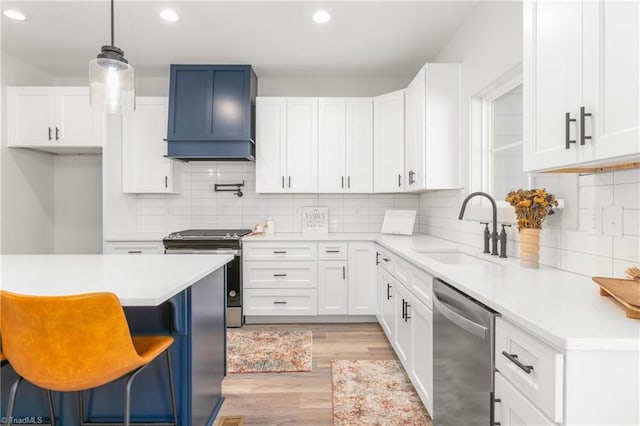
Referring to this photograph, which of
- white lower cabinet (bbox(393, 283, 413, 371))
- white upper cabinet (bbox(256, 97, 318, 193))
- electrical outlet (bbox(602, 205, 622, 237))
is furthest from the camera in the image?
white upper cabinet (bbox(256, 97, 318, 193))

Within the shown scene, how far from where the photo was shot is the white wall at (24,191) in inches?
139

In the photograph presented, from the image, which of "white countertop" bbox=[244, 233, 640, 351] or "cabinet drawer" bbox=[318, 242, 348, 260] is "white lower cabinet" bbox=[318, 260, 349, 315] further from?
"white countertop" bbox=[244, 233, 640, 351]

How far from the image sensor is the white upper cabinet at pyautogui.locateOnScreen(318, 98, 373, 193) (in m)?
3.87

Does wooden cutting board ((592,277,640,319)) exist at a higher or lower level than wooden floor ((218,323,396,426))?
higher

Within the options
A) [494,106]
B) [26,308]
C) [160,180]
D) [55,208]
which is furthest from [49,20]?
[494,106]

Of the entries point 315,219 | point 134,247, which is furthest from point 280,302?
point 134,247

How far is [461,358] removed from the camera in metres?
1.44

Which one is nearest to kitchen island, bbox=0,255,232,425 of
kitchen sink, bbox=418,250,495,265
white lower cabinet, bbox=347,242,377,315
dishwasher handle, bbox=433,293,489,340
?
dishwasher handle, bbox=433,293,489,340

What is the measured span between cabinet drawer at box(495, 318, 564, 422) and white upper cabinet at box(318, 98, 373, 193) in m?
2.84

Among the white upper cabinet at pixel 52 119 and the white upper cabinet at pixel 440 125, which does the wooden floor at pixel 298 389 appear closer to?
the white upper cabinet at pixel 440 125

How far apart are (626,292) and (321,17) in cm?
268

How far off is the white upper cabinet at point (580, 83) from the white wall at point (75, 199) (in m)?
4.43

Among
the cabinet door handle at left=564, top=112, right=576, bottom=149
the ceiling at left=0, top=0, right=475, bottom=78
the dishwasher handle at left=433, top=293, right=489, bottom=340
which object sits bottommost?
the dishwasher handle at left=433, top=293, right=489, bottom=340

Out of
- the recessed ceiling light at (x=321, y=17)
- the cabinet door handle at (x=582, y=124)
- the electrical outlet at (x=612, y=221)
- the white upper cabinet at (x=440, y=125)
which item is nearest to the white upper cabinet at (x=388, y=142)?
the white upper cabinet at (x=440, y=125)
